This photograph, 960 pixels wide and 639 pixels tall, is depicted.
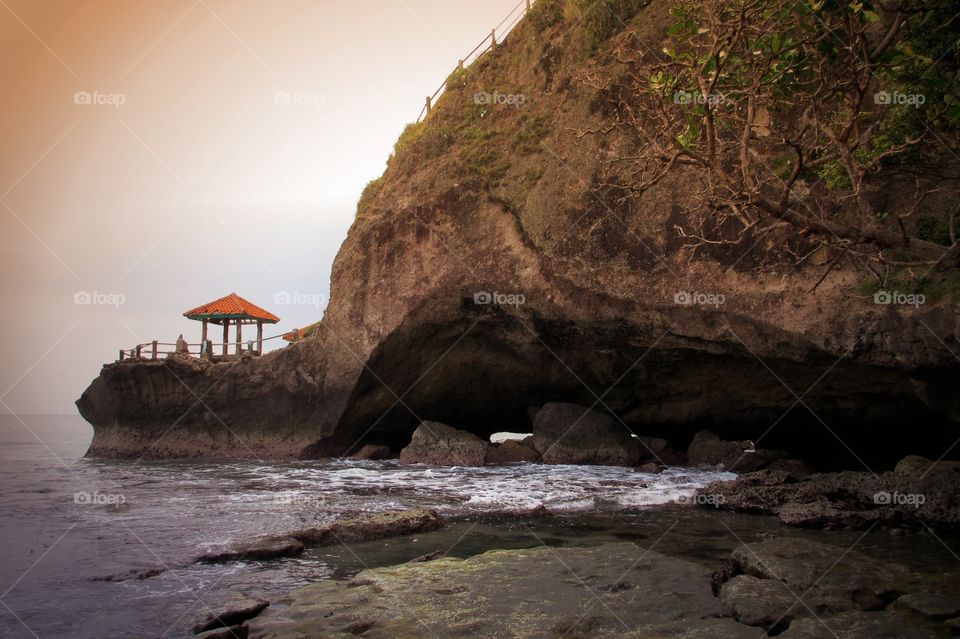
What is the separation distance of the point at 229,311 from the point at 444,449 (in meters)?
14.7

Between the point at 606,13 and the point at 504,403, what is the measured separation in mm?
13782

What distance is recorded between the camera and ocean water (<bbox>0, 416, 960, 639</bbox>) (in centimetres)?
634

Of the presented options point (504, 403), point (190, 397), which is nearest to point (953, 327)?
point (504, 403)

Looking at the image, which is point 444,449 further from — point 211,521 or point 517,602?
point 517,602

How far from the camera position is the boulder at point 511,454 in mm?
20203

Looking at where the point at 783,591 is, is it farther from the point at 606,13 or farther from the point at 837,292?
the point at 606,13

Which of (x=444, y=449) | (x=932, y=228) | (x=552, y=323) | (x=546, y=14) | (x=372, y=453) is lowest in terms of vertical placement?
(x=372, y=453)

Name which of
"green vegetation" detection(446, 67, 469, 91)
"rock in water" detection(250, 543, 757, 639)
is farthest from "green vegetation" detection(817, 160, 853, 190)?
"green vegetation" detection(446, 67, 469, 91)

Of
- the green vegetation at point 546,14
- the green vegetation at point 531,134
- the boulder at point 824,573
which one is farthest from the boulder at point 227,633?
the green vegetation at point 546,14

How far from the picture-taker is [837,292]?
44.4 ft

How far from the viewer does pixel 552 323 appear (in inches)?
729

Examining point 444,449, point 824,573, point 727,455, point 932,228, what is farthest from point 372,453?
point 824,573

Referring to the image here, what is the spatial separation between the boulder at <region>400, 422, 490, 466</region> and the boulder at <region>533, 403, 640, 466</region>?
82.5 inches

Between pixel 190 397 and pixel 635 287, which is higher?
pixel 635 287
